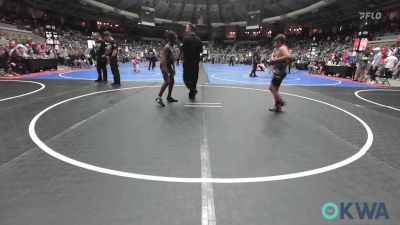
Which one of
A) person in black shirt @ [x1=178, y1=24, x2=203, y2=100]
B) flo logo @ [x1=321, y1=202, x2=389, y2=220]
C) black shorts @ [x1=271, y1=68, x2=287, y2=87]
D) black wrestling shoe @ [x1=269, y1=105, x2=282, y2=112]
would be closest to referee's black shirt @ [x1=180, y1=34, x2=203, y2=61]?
person in black shirt @ [x1=178, y1=24, x2=203, y2=100]

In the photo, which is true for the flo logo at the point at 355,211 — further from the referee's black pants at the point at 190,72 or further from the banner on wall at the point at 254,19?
the banner on wall at the point at 254,19

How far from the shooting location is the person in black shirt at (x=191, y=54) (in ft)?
26.8

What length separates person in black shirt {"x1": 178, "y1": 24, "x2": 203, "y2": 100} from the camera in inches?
321

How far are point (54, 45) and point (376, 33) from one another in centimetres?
3521

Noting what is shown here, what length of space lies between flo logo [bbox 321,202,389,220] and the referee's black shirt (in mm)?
6266

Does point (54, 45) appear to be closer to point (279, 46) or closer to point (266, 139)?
point (279, 46)

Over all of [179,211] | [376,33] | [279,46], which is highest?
[376,33]

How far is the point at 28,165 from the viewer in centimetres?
350

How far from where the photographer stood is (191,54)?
830cm

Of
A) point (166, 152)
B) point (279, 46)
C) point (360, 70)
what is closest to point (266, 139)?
point (166, 152)

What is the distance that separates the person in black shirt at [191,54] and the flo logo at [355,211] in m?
6.18

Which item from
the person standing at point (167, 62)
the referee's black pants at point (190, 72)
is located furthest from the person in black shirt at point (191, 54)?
the person standing at point (167, 62)

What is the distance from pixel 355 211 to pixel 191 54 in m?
6.43

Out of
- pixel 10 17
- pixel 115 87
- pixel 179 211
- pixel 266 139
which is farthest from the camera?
pixel 10 17
